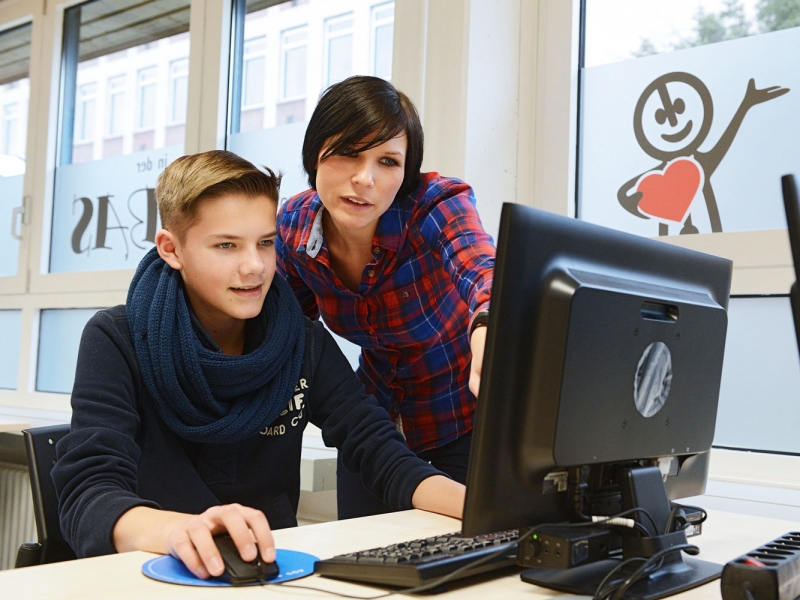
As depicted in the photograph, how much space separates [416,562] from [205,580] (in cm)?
19

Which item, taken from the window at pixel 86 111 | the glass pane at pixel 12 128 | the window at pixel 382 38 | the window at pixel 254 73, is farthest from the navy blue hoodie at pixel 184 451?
the glass pane at pixel 12 128

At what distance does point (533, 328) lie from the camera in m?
0.68

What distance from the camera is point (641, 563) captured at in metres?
0.74

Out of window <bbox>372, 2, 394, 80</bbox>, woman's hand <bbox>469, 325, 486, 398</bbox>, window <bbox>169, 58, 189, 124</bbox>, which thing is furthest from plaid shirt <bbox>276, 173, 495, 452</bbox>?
window <bbox>169, 58, 189, 124</bbox>

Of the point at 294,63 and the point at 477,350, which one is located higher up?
the point at 294,63

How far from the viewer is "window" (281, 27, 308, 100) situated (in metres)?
2.64

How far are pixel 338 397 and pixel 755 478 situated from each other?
1.00 m

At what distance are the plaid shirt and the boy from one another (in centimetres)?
18

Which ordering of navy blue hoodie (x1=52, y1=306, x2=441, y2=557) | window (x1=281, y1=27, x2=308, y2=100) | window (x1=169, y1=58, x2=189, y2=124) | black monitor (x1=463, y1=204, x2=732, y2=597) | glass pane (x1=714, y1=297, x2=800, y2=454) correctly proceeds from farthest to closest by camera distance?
window (x1=169, y1=58, x2=189, y2=124) < window (x1=281, y1=27, x2=308, y2=100) < glass pane (x1=714, y1=297, x2=800, y2=454) < navy blue hoodie (x1=52, y1=306, x2=441, y2=557) < black monitor (x1=463, y1=204, x2=732, y2=597)

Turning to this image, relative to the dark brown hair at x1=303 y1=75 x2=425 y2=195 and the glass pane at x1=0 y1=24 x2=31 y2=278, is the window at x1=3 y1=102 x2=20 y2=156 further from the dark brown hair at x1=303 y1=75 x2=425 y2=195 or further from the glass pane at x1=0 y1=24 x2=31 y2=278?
the dark brown hair at x1=303 y1=75 x2=425 y2=195

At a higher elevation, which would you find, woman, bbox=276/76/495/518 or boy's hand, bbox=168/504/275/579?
woman, bbox=276/76/495/518

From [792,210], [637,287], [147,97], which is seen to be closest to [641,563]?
[637,287]

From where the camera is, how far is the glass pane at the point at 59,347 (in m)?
3.29

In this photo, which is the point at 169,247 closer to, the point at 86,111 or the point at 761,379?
the point at 761,379
